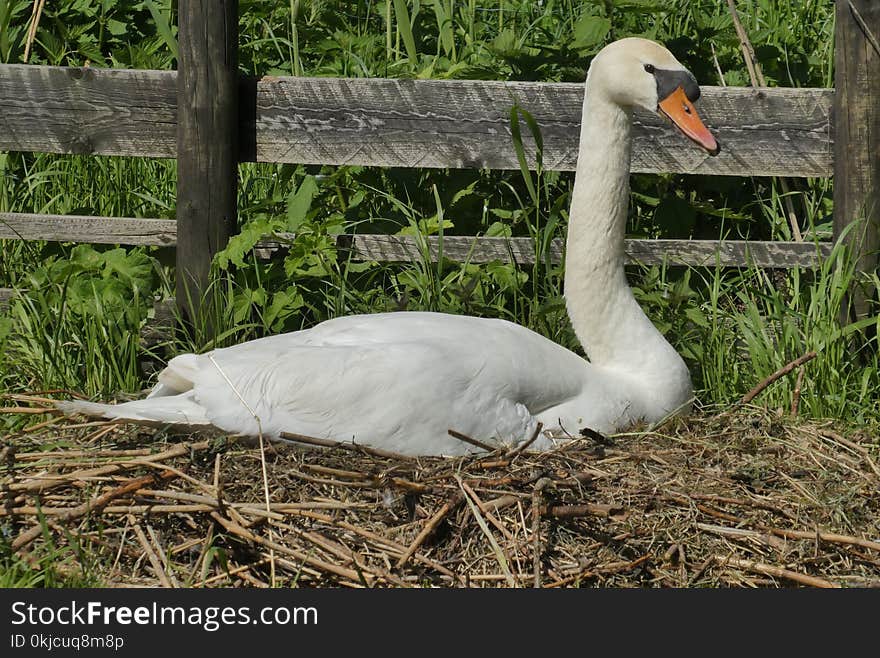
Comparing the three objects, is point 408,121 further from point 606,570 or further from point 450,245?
point 606,570

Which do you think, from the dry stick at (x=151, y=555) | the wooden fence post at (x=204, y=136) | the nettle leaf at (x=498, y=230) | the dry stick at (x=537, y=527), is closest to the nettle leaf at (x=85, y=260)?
the wooden fence post at (x=204, y=136)

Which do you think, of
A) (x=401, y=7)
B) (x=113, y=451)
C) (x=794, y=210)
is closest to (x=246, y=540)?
(x=113, y=451)

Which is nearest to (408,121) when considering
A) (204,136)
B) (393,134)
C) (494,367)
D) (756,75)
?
(393,134)

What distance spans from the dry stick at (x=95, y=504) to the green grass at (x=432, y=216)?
134cm

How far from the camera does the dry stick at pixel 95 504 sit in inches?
134

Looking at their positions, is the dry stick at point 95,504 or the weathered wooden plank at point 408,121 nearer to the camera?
the dry stick at point 95,504

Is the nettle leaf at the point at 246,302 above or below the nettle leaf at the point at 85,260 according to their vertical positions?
below

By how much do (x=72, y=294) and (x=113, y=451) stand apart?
144 centimetres

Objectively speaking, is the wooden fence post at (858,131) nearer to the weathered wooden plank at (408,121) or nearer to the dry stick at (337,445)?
the weathered wooden plank at (408,121)

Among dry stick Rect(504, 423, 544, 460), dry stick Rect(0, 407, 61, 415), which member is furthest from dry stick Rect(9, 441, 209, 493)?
dry stick Rect(504, 423, 544, 460)

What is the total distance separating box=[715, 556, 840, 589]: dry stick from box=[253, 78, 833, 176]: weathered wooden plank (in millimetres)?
2208

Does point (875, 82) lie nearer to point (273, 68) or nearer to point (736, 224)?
point (736, 224)

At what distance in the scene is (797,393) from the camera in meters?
4.47

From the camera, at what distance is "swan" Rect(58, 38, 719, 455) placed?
3.81 meters
